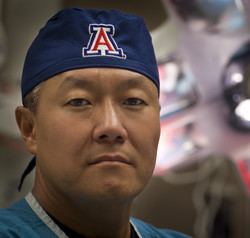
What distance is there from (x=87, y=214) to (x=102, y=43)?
318 mm

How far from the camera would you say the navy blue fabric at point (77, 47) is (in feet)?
2.89

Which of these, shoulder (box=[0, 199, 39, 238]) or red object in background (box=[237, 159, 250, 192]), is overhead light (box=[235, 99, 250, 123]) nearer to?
red object in background (box=[237, 159, 250, 192])

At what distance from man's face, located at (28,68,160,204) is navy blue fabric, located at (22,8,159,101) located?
2 cm

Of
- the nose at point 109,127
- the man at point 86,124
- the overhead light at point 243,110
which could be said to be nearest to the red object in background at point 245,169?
the overhead light at point 243,110

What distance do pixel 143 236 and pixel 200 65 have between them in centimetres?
79

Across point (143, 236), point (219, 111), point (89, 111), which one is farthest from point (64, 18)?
point (219, 111)

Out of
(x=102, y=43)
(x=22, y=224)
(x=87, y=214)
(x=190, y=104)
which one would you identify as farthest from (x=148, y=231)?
(x=190, y=104)

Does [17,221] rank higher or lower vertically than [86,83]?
lower

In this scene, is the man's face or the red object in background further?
the red object in background

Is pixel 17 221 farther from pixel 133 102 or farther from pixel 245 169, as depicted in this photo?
pixel 245 169

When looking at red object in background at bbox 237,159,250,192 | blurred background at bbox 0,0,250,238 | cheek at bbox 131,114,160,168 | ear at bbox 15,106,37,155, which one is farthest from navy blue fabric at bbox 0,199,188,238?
red object in background at bbox 237,159,250,192

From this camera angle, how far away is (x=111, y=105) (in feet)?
2.79

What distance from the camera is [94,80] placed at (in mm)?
853

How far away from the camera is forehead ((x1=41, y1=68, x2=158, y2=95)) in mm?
854
